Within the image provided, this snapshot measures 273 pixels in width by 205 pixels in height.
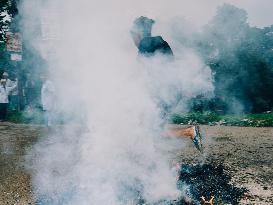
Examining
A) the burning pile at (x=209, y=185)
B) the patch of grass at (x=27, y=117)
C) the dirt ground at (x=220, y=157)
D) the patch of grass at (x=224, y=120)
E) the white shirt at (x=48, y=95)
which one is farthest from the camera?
the patch of grass at (x=27, y=117)

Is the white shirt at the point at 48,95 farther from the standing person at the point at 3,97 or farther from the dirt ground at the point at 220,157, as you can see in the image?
the standing person at the point at 3,97

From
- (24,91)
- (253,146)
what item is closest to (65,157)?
(253,146)

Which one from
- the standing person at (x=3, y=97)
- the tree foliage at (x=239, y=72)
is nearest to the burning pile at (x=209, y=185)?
the standing person at (x=3, y=97)

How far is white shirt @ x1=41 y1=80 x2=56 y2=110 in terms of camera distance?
414 inches

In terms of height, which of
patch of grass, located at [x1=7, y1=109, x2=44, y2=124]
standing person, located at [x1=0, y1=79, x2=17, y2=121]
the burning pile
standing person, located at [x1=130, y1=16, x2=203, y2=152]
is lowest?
patch of grass, located at [x1=7, y1=109, x2=44, y2=124]

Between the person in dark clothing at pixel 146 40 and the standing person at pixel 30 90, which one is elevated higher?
the person in dark clothing at pixel 146 40

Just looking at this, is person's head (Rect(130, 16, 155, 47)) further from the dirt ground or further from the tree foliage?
the tree foliage

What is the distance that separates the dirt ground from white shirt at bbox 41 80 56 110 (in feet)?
2.68

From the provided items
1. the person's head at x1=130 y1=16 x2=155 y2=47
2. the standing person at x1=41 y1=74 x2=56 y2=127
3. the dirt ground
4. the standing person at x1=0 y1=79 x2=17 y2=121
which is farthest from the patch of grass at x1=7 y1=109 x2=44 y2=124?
the person's head at x1=130 y1=16 x2=155 y2=47

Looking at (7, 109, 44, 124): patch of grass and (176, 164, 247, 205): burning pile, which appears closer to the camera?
(176, 164, 247, 205): burning pile

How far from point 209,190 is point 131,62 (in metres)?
2.61

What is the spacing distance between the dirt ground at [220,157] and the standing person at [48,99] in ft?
1.63

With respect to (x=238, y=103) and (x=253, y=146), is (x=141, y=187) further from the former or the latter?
(x=238, y=103)

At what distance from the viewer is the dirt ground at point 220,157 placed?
493 cm
